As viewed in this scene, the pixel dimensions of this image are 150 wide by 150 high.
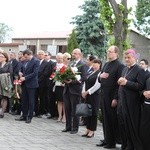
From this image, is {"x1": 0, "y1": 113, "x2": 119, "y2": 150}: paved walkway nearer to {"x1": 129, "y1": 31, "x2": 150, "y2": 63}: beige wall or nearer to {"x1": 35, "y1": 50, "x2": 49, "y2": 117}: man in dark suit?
{"x1": 35, "y1": 50, "x2": 49, "y2": 117}: man in dark suit

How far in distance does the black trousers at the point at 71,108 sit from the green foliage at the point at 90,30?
31.7 metres

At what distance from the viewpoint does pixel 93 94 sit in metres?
9.62

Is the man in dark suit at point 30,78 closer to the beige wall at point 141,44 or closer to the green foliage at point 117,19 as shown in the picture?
the green foliage at point 117,19

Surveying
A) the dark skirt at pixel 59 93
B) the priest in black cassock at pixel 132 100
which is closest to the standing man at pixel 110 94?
the priest in black cassock at pixel 132 100

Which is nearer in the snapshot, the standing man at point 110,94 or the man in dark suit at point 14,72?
the standing man at point 110,94

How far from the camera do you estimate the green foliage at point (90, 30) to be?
4216 centimetres

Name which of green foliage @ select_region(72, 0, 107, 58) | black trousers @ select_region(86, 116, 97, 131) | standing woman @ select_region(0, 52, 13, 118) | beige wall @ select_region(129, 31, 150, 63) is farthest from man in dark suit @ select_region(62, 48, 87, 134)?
beige wall @ select_region(129, 31, 150, 63)

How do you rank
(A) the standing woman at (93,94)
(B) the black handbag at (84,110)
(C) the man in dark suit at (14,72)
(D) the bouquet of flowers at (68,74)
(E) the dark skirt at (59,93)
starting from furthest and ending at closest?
(C) the man in dark suit at (14,72), (E) the dark skirt at (59,93), (D) the bouquet of flowers at (68,74), (A) the standing woman at (93,94), (B) the black handbag at (84,110)

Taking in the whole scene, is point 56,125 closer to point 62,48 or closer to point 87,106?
point 87,106

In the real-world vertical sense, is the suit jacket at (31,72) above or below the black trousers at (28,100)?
above

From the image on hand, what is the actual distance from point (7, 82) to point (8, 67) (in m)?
0.45

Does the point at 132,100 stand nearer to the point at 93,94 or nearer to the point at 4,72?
the point at 93,94

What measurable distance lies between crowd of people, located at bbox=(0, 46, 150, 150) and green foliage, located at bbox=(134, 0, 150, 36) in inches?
2007

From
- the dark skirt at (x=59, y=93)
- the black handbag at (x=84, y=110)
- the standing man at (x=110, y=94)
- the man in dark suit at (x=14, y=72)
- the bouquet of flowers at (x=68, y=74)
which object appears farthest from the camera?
the man in dark suit at (x=14, y=72)
